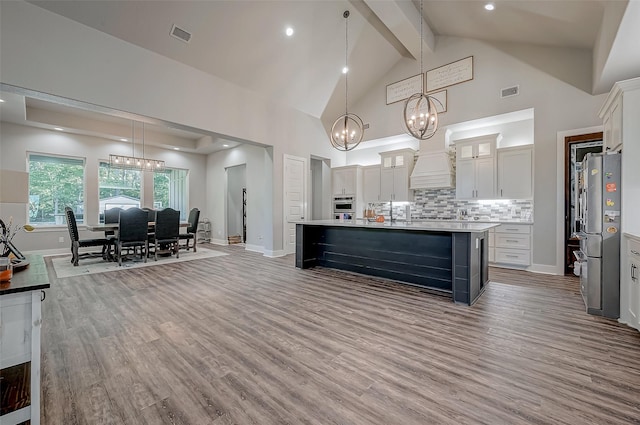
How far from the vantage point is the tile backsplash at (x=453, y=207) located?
5.63m

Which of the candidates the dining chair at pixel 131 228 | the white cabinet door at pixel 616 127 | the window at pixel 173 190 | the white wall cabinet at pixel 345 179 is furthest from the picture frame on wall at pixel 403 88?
the window at pixel 173 190

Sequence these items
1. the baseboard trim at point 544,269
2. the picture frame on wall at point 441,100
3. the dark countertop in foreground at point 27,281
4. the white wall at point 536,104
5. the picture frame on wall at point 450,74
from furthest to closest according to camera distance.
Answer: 1. the picture frame on wall at point 441,100
2. the picture frame on wall at point 450,74
3. the baseboard trim at point 544,269
4. the white wall at point 536,104
5. the dark countertop in foreground at point 27,281

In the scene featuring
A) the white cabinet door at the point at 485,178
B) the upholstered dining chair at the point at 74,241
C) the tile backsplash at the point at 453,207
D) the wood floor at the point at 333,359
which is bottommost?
the wood floor at the point at 333,359

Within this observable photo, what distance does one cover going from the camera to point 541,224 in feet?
16.6

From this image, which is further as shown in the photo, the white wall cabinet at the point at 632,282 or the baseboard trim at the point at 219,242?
the baseboard trim at the point at 219,242

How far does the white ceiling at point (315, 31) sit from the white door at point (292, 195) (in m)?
1.48

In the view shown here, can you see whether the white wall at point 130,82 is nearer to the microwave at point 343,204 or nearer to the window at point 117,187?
the microwave at point 343,204

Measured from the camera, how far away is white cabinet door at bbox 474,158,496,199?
558cm

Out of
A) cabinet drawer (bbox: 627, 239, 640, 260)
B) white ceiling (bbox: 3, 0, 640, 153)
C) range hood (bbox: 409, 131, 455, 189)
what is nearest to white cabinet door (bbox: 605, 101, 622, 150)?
white ceiling (bbox: 3, 0, 640, 153)

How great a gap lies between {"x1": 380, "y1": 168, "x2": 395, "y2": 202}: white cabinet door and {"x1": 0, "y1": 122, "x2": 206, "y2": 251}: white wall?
22.9 feet

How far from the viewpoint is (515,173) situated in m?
5.36

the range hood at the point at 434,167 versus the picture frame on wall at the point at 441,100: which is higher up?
the picture frame on wall at the point at 441,100

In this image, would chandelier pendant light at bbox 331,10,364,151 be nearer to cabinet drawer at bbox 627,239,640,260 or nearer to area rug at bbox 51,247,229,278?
cabinet drawer at bbox 627,239,640,260

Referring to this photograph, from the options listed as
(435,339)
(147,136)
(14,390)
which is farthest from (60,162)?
(435,339)
